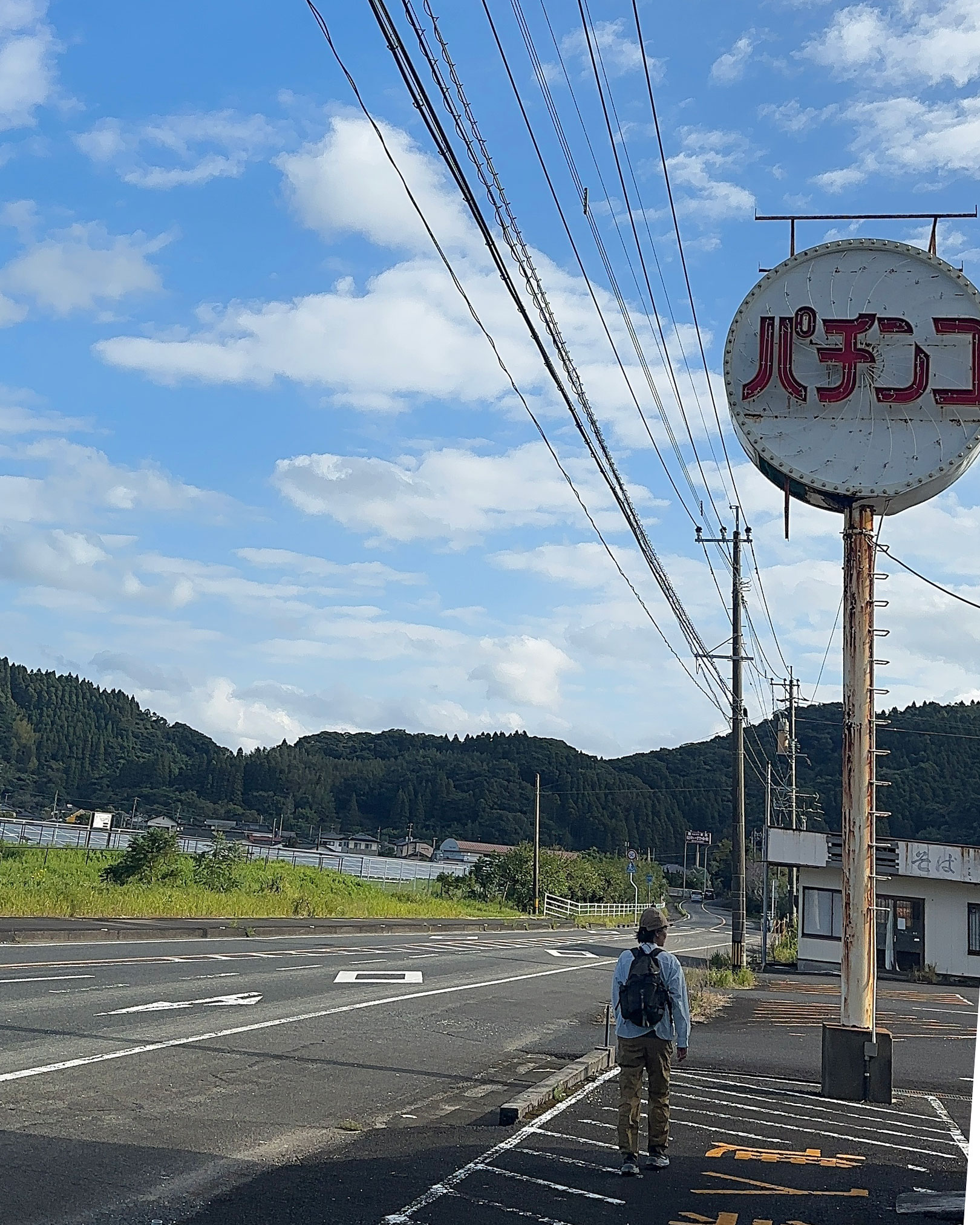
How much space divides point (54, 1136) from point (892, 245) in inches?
436

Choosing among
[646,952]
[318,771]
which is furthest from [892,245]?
[318,771]

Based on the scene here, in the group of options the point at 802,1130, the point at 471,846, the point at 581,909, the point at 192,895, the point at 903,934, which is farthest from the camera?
the point at 471,846

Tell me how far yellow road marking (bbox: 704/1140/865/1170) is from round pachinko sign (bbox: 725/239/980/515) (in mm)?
6425

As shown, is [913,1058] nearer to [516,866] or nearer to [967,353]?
[967,353]

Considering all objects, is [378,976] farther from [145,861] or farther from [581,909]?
[581,909]

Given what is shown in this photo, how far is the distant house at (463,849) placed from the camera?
113200 millimetres

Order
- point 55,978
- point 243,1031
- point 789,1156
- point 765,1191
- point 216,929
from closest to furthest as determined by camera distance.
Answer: point 765,1191 < point 789,1156 < point 243,1031 < point 55,978 < point 216,929

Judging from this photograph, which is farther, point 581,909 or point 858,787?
point 581,909

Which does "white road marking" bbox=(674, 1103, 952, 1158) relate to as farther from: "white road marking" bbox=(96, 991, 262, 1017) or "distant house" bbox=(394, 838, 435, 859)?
"distant house" bbox=(394, 838, 435, 859)

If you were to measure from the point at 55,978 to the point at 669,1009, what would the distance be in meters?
10.2

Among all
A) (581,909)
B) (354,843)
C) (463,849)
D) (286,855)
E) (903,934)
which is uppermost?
(903,934)

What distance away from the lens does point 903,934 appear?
32.8 m

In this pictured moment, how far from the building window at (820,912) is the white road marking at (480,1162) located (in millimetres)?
25320

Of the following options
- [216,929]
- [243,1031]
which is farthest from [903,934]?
[243,1031]
